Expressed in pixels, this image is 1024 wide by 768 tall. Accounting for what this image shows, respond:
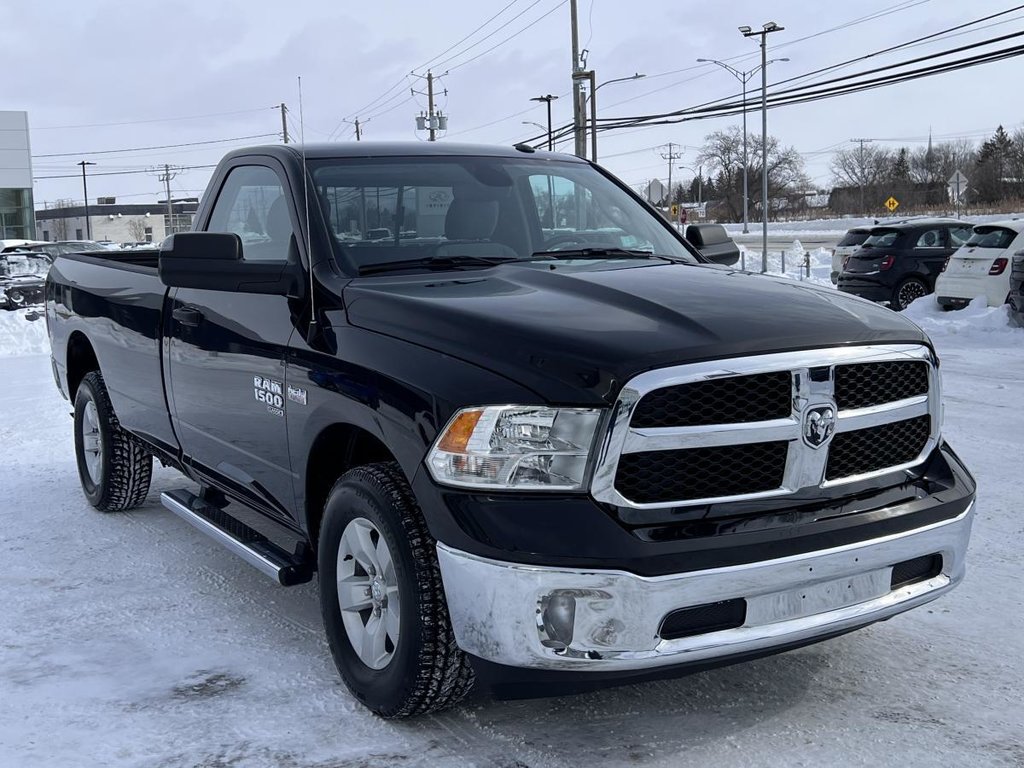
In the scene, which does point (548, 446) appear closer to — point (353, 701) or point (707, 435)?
point (707, 435)

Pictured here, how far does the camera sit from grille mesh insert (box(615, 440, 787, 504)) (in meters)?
2.91

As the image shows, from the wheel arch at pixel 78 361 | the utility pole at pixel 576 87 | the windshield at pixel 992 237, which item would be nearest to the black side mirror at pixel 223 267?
the wheel arch at pixel 78 361

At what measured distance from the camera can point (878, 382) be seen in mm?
3258

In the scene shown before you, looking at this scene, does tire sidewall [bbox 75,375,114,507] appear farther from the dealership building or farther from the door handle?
the dealership building

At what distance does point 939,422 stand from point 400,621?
174cm

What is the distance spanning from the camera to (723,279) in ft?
12.6

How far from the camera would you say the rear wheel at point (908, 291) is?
1844 cm

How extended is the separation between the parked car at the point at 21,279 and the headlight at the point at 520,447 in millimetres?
20750

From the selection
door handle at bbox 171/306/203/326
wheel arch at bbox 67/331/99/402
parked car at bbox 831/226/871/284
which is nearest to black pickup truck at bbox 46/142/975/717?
door handle at bbox 171/306/203/326

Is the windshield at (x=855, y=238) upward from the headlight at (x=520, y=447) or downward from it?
upward

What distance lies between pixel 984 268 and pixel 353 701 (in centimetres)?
1387

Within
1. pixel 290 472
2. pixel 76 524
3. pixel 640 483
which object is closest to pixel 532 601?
pixel 640 483

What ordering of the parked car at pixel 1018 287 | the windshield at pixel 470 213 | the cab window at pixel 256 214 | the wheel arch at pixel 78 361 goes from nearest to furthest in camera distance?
the windshield at pixel 470 213
the cab window at pixel 256 214
the wheel arch at pixel 78 361
the parked car at pixel 1018 287

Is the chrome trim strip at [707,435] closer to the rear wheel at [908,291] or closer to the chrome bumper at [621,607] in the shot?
the chrome bumper at [621,607]
